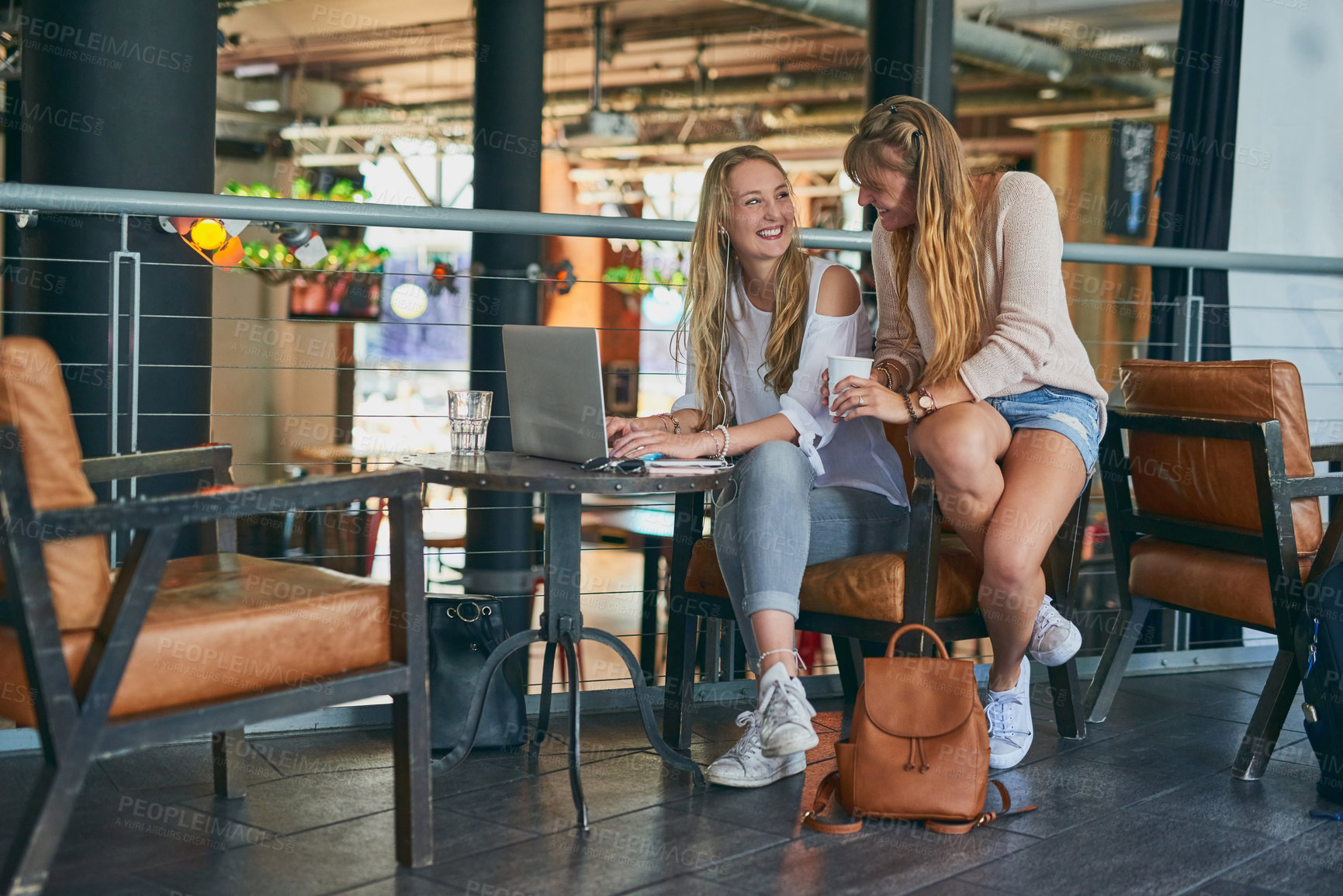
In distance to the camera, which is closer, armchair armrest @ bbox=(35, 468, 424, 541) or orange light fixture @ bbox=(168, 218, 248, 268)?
armchair armrest @ bbox=(35, 468, 424, 541)

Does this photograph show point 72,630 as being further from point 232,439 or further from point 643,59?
point 643,59

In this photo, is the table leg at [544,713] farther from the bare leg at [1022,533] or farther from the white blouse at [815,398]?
the bare leg at [1022,533]

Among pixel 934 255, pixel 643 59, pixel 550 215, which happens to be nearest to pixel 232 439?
pixel 643 59

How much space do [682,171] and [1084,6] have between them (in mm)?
4633

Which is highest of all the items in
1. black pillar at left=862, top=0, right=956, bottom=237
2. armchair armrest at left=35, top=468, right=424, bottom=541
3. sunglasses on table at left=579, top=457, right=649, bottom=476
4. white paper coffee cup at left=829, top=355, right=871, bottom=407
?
black pillar at left=862, top=0, right=956, bottom=237

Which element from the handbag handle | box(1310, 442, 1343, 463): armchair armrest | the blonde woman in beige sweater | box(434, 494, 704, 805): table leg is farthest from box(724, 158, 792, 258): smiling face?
box(1310, 442, 1343, 463): armchair armrest

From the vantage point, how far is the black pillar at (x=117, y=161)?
3.35 metres

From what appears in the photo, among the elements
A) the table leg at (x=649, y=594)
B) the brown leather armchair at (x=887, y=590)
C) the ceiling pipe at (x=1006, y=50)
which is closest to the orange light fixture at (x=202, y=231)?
the brown leather armchair at (x=887, y=590)

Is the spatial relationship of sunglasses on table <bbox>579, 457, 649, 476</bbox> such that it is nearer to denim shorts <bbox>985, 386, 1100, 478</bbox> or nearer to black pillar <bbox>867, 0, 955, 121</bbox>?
denim shorts <bbox>985, 386, 1100, 478</bbox>

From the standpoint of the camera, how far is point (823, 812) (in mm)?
2334

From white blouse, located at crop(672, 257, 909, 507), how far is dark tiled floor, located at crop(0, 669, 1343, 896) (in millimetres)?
606

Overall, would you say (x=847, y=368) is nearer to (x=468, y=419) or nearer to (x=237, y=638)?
(x=468, y=419)

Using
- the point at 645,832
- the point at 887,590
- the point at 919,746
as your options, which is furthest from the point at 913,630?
the point at 645,832

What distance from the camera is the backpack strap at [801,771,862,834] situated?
2.24 m
